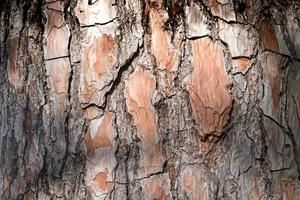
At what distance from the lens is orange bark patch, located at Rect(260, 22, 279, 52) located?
3.76 feet

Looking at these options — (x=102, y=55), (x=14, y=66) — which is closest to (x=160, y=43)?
(x=102, y=55)

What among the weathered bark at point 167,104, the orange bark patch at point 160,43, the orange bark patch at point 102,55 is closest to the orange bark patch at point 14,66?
the weathered bark at point 167,104

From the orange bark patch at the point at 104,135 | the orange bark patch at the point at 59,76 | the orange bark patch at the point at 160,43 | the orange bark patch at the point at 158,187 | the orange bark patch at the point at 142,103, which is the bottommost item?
the orange bark patch at the point at 158,187

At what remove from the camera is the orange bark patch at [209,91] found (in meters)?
1.10

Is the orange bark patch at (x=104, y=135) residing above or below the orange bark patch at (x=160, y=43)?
below

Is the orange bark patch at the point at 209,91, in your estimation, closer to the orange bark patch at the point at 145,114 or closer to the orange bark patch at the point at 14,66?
the orange bark patch at the point at 145,114

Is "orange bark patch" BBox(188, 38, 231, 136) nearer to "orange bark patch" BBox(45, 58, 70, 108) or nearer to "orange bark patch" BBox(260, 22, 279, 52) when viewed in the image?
"orange bark patch" BBox(260, 22, 279, 52)

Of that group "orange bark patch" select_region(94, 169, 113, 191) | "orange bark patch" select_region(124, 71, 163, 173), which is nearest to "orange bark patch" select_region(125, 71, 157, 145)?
"orange bark patch" select_region(124, 71, 163, 173)

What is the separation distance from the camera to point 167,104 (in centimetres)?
111

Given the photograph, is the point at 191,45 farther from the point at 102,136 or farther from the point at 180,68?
the point at 102,136

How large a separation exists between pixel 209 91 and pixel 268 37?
17cm

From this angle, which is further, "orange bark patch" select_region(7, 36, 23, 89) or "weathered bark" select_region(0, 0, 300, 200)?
"orange bark patch" select_region(7, 36, 23, 89)

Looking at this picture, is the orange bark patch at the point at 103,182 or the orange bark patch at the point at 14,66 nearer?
the orange bark patch at the point at 103,182

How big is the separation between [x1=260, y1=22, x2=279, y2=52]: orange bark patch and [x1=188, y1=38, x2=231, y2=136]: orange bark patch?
10cm
